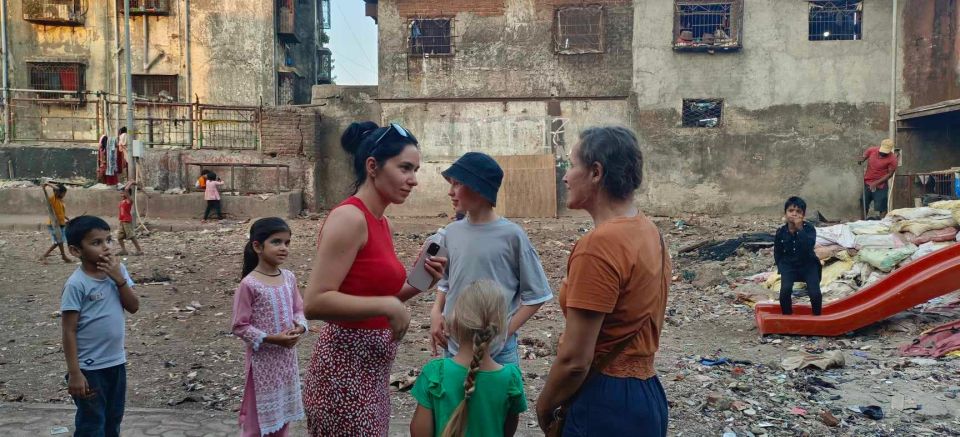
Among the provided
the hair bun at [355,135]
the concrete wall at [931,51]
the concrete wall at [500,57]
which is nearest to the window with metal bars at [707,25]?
the concrete wall at [500,57]

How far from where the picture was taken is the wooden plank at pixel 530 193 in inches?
704

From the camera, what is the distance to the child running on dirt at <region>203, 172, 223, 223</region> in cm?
1564

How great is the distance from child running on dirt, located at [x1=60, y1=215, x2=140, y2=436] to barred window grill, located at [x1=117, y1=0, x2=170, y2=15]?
66.9ft

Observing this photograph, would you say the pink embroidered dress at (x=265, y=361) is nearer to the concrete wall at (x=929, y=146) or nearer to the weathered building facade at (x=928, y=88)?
the weathered building facade at (x=928, y=88)

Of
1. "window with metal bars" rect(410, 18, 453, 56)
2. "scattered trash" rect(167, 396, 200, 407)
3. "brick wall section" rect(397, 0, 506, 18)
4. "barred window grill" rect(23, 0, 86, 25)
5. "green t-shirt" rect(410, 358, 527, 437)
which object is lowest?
"scattered trash" rect(167, 396, 200, 407)

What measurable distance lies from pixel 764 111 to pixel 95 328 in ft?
56.7

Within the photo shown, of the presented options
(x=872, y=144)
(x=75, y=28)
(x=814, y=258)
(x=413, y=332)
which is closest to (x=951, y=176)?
(x=872, y=144)

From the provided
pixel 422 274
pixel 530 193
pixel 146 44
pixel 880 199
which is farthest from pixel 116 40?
pixel 422 274

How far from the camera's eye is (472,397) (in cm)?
239

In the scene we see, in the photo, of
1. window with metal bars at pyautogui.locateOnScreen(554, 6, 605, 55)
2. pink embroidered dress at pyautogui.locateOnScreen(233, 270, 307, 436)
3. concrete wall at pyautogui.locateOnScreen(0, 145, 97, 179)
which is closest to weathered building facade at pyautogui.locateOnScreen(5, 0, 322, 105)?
concrete wall at pyautogui.locateOnScreen(0, 145, 97, 179)

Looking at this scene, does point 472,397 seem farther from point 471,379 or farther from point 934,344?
point 934,344

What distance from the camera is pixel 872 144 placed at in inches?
690

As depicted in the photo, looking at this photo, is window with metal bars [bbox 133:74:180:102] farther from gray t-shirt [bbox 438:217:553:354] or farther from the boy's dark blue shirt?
gray t-shirt [bbox 438:217:553:354]

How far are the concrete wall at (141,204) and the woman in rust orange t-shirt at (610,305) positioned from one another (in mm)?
14386
